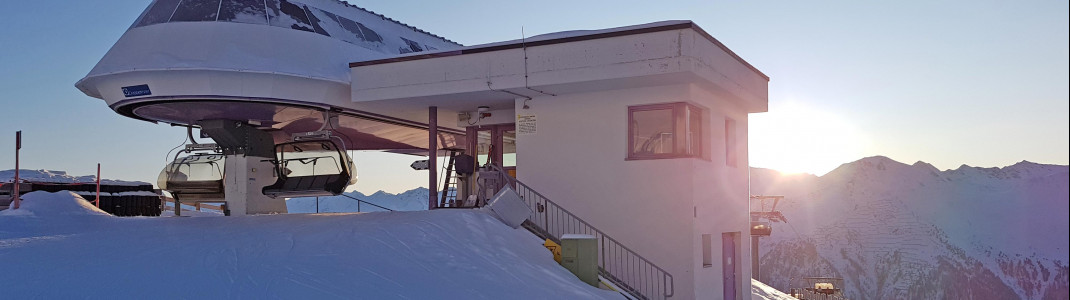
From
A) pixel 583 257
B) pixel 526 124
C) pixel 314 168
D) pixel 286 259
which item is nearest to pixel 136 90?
pixel 314 168

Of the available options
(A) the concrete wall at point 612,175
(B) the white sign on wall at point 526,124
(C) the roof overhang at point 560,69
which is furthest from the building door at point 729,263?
(B) the white sign on wall at point 526,124

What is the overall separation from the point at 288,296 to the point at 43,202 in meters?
11.1

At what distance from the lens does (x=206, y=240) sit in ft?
45.8

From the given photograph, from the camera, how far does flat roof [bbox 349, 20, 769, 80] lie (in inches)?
617

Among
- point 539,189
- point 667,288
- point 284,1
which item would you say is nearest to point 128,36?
point 284,1

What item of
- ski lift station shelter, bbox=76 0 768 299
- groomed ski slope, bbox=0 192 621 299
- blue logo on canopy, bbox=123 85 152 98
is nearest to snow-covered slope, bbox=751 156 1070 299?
ski lift station shelter, bbox=76 0 768 299

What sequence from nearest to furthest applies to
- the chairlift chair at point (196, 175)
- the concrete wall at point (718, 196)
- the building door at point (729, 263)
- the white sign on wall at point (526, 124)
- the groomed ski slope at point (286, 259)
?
the groomed ski slope at point (286, 259)
the concrete wall at point (718, 196)
the white sign on wall at point (526, 124)
the building door at point (729, 263)
the chairlift chair at point (196, 175)

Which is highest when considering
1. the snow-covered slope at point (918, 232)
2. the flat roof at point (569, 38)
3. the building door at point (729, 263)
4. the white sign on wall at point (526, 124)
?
the flat roof at point (569, 38)

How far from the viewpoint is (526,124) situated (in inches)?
715

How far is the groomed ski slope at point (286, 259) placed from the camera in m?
10.4

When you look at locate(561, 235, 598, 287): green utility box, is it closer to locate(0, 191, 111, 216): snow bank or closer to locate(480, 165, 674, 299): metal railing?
locate(480, 165, 674, 299): metal railing

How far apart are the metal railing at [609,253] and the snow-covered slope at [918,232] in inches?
5473

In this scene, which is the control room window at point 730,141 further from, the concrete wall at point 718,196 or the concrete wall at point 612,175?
the concrete wall at point 612,175

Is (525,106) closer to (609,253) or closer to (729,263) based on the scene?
(609,253)
